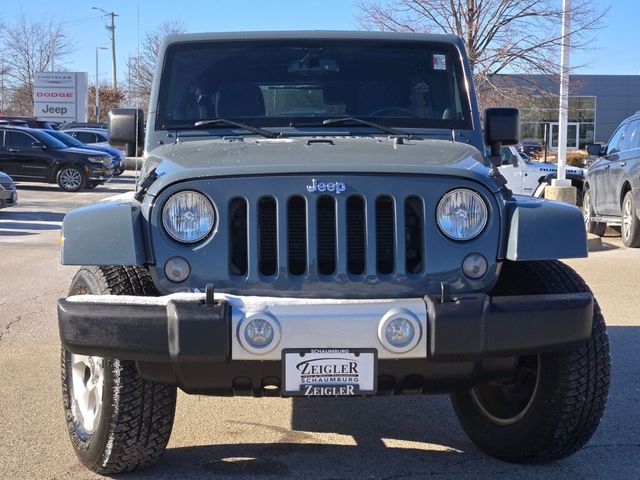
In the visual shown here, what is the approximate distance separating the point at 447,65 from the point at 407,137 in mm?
775

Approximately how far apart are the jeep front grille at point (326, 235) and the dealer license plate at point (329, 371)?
36 cm

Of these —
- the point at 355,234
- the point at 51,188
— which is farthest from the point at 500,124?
the point at 51,188

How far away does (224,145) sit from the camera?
418 centimetres

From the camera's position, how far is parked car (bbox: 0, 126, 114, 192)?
74.4 feet

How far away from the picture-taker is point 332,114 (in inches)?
185

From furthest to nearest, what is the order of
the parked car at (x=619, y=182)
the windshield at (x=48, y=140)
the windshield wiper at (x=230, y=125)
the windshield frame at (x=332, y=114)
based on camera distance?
the windshield at (x=48, y=140) → the parked car at (x=619, y=182) → the windshield frame at (x=332, y=114) → the windshield wiper at (x=230, y=125)

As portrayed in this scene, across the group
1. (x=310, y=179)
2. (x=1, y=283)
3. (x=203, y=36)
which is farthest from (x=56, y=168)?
(x=310, y=179)

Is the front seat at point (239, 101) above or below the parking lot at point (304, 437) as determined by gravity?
above

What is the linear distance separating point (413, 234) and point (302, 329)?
0.69 metres

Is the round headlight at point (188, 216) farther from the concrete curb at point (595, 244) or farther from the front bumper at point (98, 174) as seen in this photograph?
the front bumper at point (98, 174)

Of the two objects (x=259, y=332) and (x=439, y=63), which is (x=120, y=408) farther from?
(x=439, y=63)

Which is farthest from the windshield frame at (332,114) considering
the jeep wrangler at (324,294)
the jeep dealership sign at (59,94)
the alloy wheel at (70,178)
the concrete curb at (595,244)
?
the jeep dealership sign at (59,94)

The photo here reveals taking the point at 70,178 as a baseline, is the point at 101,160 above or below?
above

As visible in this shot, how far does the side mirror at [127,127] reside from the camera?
191 inches
